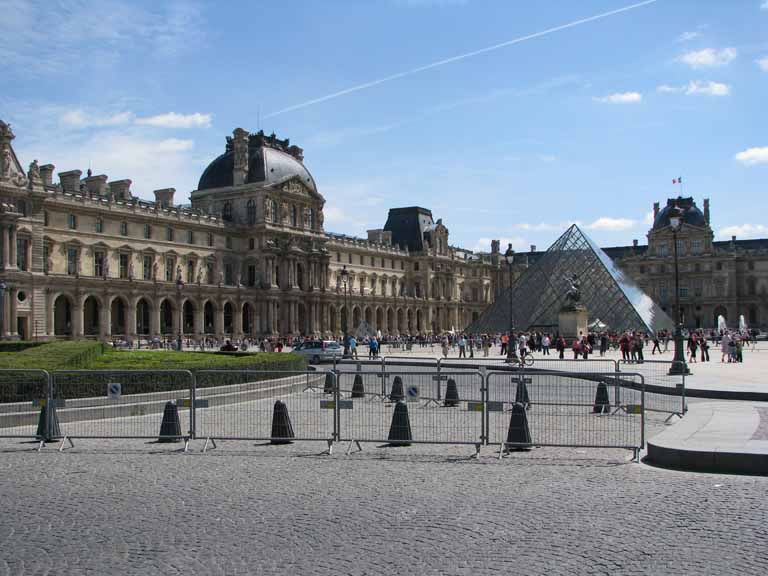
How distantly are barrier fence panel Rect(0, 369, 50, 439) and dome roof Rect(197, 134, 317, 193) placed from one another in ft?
219

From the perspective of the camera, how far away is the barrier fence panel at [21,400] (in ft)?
48.0

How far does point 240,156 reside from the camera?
81750 mm

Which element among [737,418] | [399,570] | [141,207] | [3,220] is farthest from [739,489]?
[141,207]

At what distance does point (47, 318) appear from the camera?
58.1m

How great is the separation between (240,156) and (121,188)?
45.6 feet

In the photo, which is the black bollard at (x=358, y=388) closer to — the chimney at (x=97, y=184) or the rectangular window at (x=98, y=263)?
the rectangular window at (x=98, y=263)

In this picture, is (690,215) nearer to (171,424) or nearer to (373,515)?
(171,424)

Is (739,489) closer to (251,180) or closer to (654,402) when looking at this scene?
(654,402)

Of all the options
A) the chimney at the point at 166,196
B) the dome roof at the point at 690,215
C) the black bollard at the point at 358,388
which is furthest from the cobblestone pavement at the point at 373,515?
the dome roof at the point at 690,215

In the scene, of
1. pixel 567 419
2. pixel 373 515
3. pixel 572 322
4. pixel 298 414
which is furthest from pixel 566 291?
pixel 373 515

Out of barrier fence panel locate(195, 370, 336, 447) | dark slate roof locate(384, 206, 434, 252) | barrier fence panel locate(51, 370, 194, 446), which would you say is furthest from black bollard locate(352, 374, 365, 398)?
dark slate roof locate(384, 206, 434, 252)

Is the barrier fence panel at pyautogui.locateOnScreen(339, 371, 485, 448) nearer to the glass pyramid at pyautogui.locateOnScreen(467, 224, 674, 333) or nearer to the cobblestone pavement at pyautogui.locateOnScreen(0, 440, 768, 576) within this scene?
the cobblestone pavement at pyautogui.locateOnScreen(0, 440, 768, 576)

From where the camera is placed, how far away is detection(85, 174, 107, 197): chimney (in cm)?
6894

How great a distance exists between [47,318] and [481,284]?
246ft
